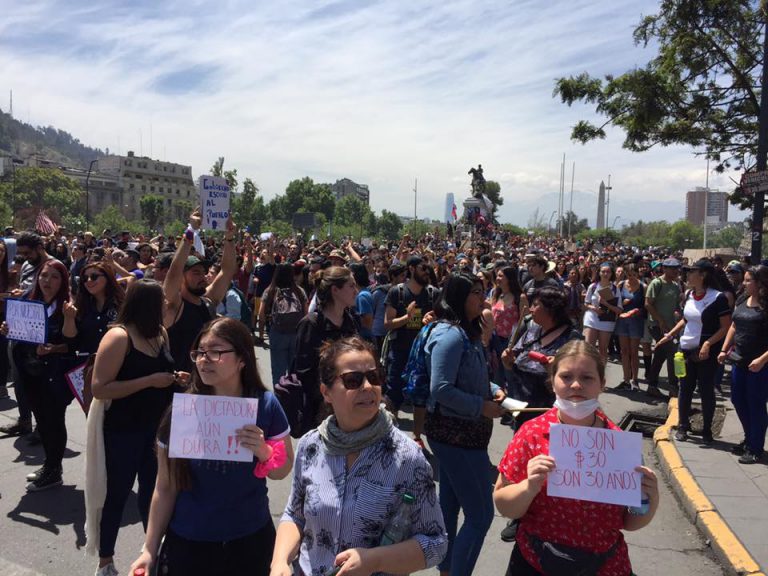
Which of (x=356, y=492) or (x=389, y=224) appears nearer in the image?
(x=356, y=492)

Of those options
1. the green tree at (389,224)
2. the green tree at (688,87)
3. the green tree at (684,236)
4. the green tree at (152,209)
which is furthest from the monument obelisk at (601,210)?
the green tree at (688,87)

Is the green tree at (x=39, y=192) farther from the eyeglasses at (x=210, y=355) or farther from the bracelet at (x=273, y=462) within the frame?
the bracelet at (x=273, y=462)

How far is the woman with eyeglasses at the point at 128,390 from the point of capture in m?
3.44

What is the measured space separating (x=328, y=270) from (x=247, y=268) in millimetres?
8491

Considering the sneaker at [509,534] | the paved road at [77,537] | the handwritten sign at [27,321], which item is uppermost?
the handwritten sign at [27,321]

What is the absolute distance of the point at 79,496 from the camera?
4.89 m

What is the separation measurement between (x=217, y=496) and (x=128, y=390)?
1275mm

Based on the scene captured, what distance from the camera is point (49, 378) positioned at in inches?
201

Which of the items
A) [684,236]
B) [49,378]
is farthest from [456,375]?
[684,236]

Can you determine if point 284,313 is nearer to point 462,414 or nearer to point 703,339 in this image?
point 462,414

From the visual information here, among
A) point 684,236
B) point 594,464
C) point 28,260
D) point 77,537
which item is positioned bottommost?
point 77,537

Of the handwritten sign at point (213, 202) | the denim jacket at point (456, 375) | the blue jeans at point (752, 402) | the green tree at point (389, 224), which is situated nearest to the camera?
the denim jacket at point (456, 375)

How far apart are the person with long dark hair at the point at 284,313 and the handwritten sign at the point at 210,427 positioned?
4067 millimetres

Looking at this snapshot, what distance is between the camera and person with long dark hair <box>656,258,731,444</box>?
20.2ft
